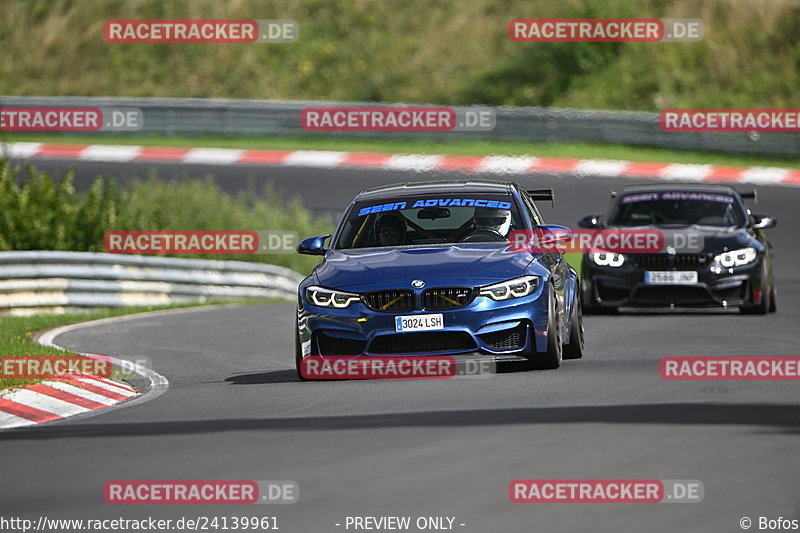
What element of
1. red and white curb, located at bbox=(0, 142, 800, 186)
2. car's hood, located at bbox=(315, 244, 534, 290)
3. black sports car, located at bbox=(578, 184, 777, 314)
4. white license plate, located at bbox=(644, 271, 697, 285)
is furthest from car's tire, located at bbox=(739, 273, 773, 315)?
red and white curb, located at bbox=(0, 142, 800, 186)

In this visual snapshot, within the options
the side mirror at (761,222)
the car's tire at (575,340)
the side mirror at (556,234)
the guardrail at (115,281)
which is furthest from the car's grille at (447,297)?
the guardrail at (115,281)

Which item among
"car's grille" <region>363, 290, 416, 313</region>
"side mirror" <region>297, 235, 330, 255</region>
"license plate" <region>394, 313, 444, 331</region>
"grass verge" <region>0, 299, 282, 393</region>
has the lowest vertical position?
"grass verge" <region>0, 299, 282, 393</region>

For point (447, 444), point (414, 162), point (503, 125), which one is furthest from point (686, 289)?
point (503, 125)

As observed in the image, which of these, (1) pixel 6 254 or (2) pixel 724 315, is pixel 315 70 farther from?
(2) pixel 724 315

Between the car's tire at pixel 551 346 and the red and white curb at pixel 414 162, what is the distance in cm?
1921

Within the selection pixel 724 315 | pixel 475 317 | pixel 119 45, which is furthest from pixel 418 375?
pixel 119 45

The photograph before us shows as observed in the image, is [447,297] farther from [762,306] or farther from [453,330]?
[762,306]

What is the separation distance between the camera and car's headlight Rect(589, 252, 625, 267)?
16.7 meters

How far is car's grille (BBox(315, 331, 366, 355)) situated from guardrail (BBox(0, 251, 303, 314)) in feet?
32.6

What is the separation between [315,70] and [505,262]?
110ft

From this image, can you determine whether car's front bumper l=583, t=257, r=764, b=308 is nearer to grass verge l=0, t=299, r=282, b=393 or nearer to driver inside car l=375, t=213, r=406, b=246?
driver inside car l=375, t=213, r=406, b=246

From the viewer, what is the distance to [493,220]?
1212 cm

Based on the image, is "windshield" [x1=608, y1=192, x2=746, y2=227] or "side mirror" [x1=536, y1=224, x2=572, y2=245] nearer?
"side mirror" [x1=536, y1=224, x2=572, y2=245]

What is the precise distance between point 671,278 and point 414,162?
15.7 meters
